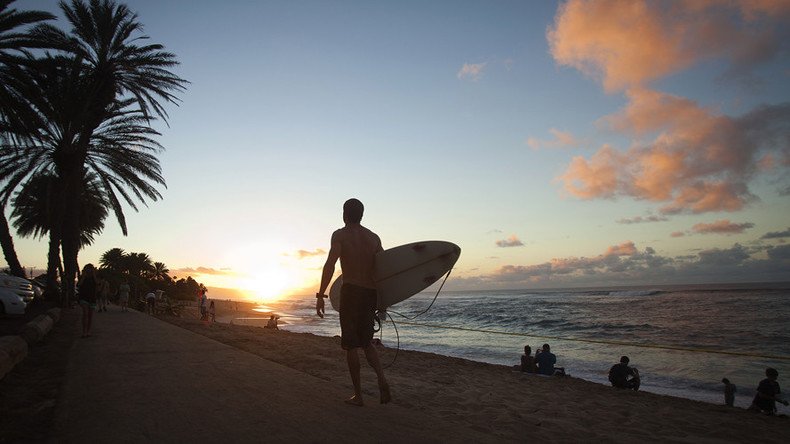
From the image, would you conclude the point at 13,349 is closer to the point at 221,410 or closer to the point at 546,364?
the point at 221,410

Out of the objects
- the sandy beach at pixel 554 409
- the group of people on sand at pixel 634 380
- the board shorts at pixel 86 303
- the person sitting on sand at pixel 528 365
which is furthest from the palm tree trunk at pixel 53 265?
the group of people on sand at pixel 634 380

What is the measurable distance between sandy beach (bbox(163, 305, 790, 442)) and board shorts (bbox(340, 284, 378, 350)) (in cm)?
62

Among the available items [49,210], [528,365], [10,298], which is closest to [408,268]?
[528,365]

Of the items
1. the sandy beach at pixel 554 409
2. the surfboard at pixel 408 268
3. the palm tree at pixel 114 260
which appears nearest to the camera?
the sandy beach at pixel 554 409

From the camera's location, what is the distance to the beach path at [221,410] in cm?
272

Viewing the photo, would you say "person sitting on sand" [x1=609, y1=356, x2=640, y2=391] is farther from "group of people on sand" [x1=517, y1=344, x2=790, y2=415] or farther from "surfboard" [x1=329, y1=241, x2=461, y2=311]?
"surfboard" [x1=329, y1=241, x2=461, y2=311]

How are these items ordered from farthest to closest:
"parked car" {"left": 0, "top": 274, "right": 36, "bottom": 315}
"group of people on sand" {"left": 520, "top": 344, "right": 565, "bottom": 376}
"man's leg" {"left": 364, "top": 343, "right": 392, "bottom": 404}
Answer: "parked car" {"left": 0, "top": 274, "right": 36, "bottom": 315} < "group of people on sand" {"left": 520, "top": 344, "right": 565, "bottom": 376} < "man's leg" {"left": 364, "top": 343, "right": 392, "bottom": 404}

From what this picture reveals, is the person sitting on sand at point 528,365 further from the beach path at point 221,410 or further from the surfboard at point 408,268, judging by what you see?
the beach path at point 221,410

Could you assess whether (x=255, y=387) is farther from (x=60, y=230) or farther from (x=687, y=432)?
(x=60, y=230)

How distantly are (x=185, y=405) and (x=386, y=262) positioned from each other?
2266 mm

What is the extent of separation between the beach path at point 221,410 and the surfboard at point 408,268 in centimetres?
111

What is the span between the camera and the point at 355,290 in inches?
154

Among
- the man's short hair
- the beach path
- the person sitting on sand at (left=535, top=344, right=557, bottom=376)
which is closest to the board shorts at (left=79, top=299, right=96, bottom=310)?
the beach path

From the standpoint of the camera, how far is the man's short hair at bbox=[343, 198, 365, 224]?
420 cm
